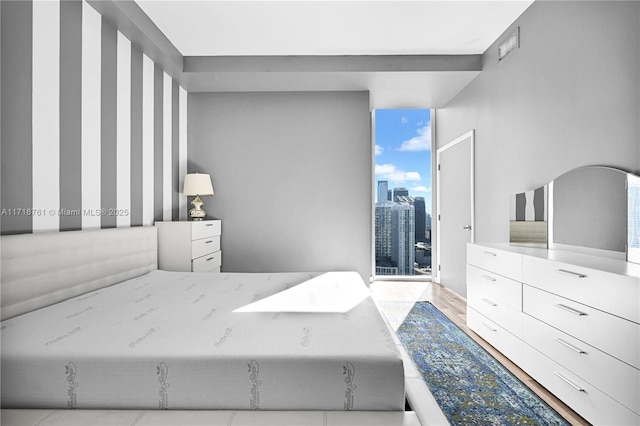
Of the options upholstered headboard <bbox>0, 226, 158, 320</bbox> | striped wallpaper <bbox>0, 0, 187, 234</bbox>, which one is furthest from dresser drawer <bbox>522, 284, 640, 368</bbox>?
striped wallpaper <bbox>0, 0, 187, 234</bbox>

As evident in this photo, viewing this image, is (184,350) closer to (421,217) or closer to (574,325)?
(574,325)

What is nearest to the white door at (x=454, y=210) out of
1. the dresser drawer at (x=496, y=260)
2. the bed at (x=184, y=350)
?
the dresser drawer at (x=496, y=260)

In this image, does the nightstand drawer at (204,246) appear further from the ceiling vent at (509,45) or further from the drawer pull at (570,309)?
the ceiling vent at (509,45)

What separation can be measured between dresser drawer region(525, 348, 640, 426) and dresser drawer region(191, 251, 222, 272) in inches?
112

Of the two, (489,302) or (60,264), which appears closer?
(60,264)

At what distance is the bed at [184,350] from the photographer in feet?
3.77

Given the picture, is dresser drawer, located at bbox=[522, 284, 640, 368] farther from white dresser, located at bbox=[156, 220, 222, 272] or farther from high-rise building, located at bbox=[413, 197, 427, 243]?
high-rise building, located at bbox=[413, 197, 427, 243]

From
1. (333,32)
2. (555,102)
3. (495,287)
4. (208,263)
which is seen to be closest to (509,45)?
(555,102)

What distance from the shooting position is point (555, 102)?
2455mm

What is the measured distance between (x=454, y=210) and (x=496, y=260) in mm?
2013

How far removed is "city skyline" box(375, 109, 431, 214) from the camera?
17.2 ft

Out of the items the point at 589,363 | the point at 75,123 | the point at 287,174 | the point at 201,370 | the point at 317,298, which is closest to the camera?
the point at 201,370

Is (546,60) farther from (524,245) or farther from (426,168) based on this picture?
(426,168)

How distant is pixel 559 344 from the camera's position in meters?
1.83
